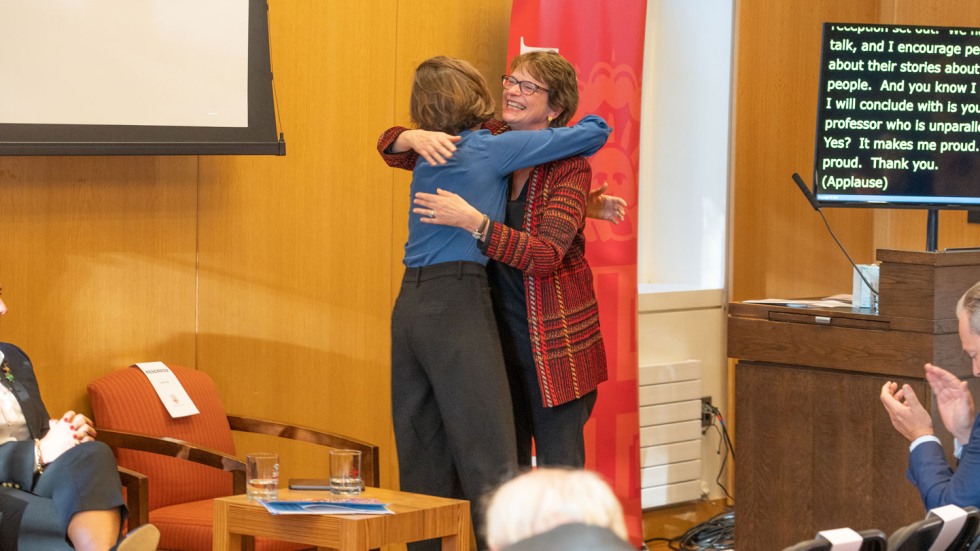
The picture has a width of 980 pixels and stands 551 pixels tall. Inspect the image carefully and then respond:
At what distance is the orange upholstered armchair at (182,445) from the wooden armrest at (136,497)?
6.7 inches

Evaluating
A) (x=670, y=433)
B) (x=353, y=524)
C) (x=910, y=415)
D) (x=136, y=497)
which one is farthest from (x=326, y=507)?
(x=670, y=433)

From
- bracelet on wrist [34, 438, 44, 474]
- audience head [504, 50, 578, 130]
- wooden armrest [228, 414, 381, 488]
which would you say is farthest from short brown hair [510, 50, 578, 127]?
bracelet on wrist [34, 438, 44, 474]

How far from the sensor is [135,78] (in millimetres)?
3701

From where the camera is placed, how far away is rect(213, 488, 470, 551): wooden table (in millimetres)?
2885

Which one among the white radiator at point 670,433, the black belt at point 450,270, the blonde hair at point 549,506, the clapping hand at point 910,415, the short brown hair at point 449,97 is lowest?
the white radiator at point 670,433

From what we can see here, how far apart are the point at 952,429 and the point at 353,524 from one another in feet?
4.66

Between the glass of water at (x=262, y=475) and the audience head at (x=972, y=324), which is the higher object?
the audience head at (x=972, y=324)

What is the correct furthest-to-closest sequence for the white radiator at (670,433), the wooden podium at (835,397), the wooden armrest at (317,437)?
the white radiator at (670,433)
the wooden podium at (835,397)
the wooden armrest at (317,437)

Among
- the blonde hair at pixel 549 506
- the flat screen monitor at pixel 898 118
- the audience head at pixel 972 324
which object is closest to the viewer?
the blonde hair at pixel 549 506

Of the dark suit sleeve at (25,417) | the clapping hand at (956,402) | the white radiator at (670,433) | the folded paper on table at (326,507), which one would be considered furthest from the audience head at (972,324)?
the white radiator at (670,433)

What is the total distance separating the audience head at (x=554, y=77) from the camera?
3400mm

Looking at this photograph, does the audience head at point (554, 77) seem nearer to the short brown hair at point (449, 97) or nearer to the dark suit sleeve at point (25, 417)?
the short brown hair at point (449, 97)

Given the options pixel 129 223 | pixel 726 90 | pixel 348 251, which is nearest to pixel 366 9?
pixel 348 251

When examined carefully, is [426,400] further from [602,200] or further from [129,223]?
[129,223]
